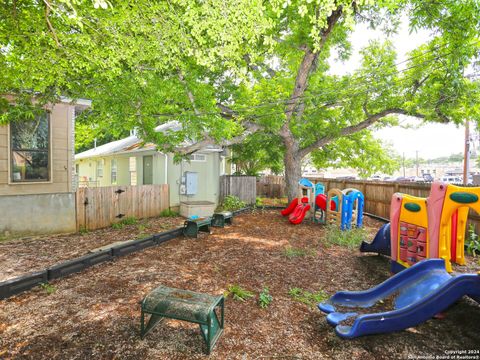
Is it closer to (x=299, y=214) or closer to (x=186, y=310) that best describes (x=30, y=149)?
(x=186, y=310)

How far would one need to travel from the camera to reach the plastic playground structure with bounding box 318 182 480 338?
3117 mm

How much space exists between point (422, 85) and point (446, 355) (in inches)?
451

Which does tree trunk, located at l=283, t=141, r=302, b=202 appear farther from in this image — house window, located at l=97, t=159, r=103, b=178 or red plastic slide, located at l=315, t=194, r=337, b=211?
house window, located at l=97, t=159, r=103, b=178

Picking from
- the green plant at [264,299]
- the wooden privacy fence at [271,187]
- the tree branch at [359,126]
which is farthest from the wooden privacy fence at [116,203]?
the wooden privacy fence at [271,187]

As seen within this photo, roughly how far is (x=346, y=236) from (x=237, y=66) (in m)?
6.16

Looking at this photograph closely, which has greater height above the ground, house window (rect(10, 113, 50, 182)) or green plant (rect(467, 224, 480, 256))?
house window (rect(10, 113, 50, 182))

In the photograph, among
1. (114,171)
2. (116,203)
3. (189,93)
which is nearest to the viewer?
(189,93)

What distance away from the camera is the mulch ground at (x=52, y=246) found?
5.75 meters

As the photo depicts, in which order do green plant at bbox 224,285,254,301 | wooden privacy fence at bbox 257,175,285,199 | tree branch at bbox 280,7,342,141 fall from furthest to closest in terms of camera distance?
wooden privacy fence at bbox 257,175,285,199
tree branch at bbox 280,7,342,141
green plant at bbox 224,285,254,301

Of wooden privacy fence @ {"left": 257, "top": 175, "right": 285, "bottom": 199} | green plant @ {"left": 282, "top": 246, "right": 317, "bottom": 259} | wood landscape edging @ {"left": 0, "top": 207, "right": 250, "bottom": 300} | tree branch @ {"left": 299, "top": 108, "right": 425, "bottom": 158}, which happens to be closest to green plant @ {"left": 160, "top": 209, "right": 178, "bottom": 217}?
wood landscape edging @ {"left": 0, "top": 207, "right": 250, "bottom": 300}

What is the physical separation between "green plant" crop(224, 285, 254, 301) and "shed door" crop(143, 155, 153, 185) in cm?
977

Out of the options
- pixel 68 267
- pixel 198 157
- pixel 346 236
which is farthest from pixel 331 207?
pixel 68 267

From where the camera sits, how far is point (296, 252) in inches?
269

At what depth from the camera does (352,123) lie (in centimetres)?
1408
